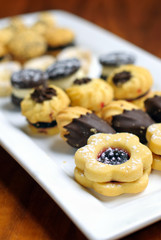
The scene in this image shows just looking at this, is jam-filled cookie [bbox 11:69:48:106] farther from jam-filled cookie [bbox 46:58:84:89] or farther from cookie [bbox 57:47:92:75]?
cookie [bbox 57:47:92:75]

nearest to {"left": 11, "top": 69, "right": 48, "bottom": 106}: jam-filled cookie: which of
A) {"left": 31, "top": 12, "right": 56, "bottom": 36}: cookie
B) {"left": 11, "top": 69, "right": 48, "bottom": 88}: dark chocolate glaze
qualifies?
{"left": 11, "top": 69, "right": 48, "bottom": 88}: dark chocolate glaze

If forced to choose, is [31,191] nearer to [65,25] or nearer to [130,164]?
[130,164]

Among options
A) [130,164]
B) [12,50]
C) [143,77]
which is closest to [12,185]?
[130,164]

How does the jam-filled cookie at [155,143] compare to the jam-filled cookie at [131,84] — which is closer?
the jam-filled cookie at [155,143]

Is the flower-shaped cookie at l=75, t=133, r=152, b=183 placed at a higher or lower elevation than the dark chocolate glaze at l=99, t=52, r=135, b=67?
higher

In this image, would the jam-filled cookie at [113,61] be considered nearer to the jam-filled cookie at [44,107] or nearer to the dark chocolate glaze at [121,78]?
the dark chocolate glaze at [121,78]

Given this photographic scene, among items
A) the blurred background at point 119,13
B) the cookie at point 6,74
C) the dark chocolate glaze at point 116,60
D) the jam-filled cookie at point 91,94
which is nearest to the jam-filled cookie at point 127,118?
the jam-filled cookie at point 91,94

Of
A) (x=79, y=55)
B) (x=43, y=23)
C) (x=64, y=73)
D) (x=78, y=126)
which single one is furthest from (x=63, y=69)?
(x=43, y=23)
